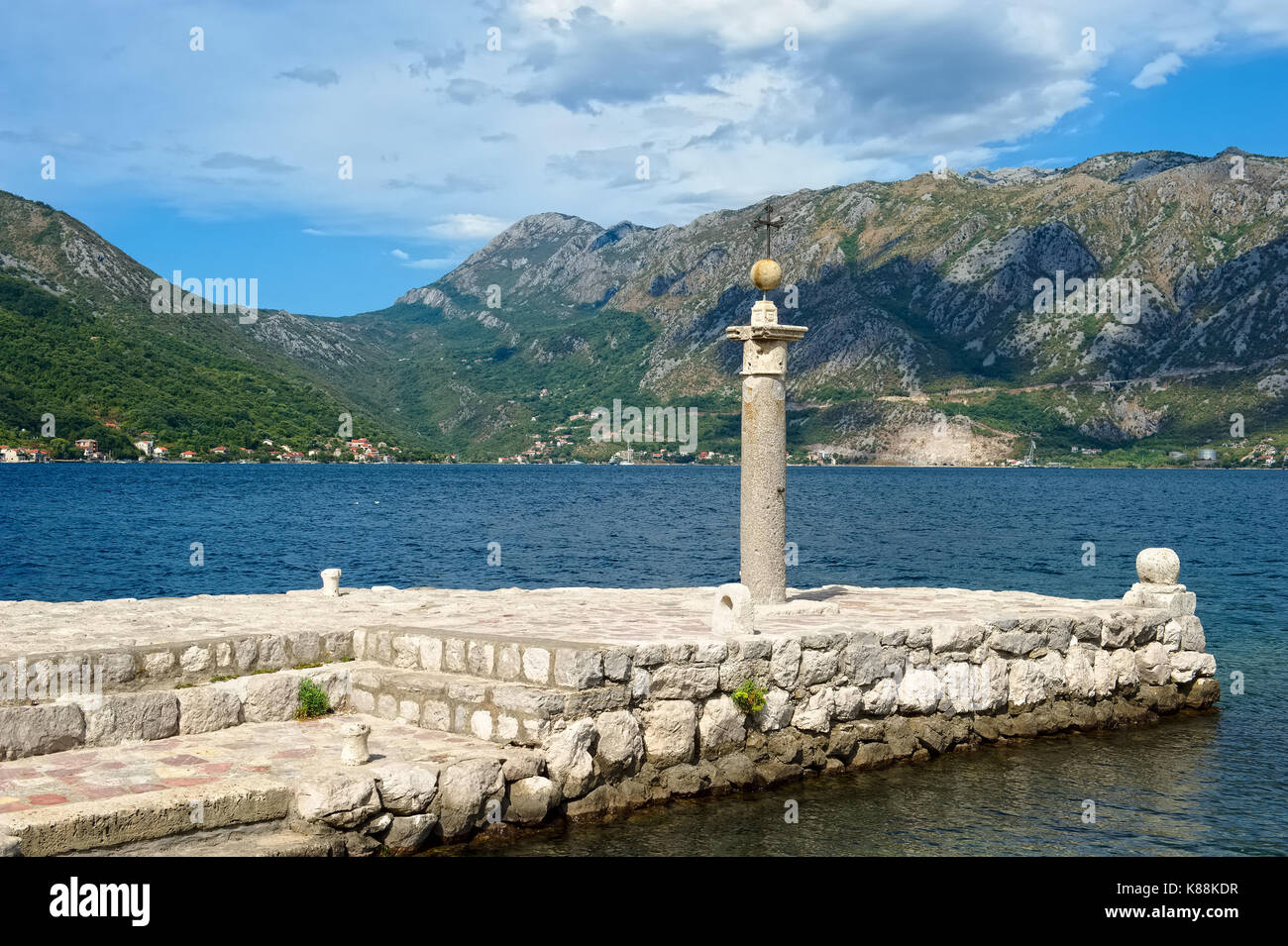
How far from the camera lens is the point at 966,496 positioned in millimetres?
101375

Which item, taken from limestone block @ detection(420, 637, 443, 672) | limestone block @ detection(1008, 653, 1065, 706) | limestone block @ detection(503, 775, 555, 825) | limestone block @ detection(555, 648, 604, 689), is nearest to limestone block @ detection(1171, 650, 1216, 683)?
limestone block @ detection(1008, 653, 1065, 706)

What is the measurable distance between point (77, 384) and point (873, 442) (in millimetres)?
119253

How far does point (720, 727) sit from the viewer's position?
12.1 meters

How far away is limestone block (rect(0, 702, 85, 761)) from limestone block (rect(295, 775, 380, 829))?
261 cm

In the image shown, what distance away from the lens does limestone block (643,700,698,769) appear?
1155cm

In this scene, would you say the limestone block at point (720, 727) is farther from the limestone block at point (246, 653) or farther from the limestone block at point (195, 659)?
the limestone block at point (195, 659)

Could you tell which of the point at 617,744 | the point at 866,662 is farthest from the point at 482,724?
the point at 866,662

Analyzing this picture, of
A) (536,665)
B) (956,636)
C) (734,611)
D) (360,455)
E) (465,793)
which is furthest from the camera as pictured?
(360,455)

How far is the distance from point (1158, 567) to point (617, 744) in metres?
10.3

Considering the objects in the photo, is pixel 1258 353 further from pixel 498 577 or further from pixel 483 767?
pixel 483 767

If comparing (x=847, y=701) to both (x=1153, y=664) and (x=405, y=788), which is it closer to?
(x=405, y=788)

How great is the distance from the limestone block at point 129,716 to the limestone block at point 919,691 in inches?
333

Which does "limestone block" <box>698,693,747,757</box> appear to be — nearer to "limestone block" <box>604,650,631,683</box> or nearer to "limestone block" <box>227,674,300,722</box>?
"limestone block" <box>604,650,631,683</box>

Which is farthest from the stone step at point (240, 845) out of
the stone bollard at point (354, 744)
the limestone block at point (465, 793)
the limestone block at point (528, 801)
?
the limestone block at point (528, 801)
